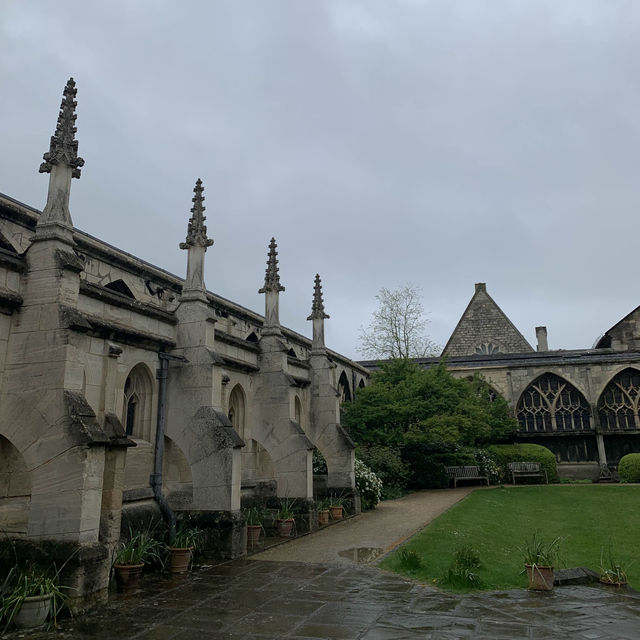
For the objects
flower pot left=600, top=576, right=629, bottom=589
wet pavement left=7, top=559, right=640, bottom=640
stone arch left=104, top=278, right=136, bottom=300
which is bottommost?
wet pavement left=7, top=559, right=640, bottom=640

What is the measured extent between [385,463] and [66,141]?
17.3 metres

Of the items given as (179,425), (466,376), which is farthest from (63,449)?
(466,376)

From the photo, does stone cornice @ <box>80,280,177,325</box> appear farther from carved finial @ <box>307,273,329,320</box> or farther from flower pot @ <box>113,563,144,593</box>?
carved finial @ <box>307,273,329,320</box>

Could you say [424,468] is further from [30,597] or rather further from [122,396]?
[30,597]

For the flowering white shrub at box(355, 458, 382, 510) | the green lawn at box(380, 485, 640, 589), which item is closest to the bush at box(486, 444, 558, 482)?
the green lawn at box(380, 485, 640, 589)

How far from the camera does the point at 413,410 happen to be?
23562mm

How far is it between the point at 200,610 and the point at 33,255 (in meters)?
5.44

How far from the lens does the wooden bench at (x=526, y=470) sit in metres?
26.9

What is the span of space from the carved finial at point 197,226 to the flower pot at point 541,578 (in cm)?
899

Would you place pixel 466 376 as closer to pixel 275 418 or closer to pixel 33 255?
pixel 275 418

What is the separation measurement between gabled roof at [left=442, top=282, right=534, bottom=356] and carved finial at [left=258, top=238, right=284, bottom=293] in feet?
93.6

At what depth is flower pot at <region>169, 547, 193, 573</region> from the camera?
9.38 metres

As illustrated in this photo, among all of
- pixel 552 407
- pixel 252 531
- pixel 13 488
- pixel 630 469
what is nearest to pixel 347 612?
pixel 13 488

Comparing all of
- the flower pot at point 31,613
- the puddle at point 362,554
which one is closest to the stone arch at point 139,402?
the puddle at point 362,554
